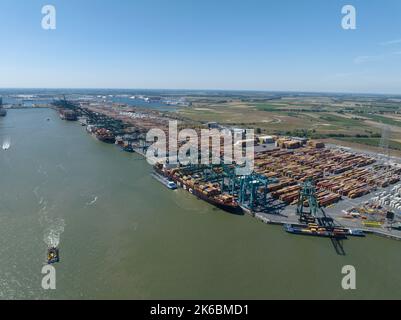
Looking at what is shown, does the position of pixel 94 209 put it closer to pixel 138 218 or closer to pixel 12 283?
pixel 138 218

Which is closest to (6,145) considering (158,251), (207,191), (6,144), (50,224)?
(6,144)

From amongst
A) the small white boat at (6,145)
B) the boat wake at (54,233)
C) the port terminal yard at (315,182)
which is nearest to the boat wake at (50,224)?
the boat wake at (54,233)

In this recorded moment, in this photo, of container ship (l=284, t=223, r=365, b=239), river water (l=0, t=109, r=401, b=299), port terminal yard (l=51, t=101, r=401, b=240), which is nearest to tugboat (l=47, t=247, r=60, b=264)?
river water (l=0, t=109, r=401, b=299)

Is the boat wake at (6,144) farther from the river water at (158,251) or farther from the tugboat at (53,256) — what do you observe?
the tugboat at (53,256)

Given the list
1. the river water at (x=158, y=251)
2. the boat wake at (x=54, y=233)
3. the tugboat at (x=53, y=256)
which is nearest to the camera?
the river water at (x=158, y=251)
